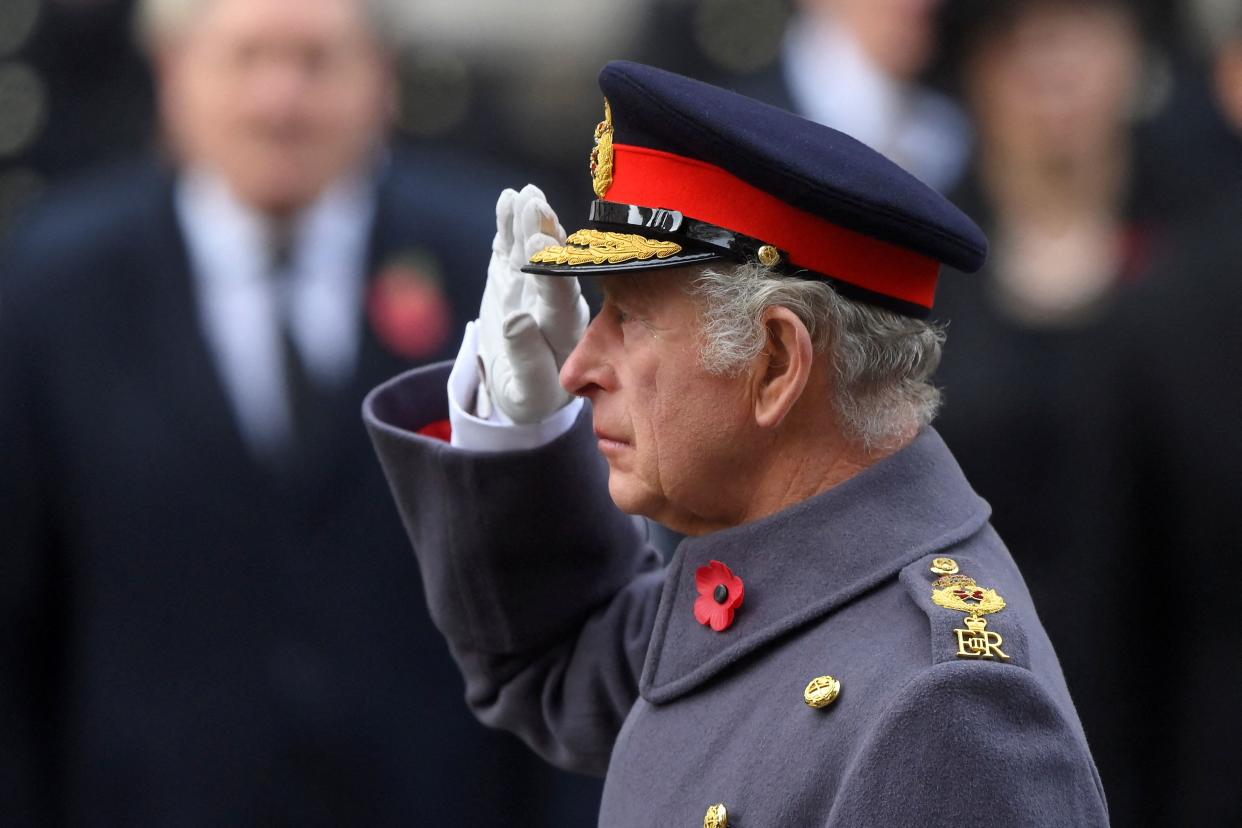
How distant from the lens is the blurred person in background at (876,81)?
17.6 feet

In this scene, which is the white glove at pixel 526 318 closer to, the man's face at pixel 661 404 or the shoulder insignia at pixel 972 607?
the man's face at pixel 661 404

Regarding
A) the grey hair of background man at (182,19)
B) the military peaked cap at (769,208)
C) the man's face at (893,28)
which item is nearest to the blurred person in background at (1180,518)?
the man's face at (893,28)

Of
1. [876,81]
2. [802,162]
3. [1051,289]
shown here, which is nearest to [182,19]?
[876,81]

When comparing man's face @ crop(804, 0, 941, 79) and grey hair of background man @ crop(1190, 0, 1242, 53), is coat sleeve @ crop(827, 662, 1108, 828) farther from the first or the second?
grey hair of background man @ crop(1190, 0, 1242, 53)

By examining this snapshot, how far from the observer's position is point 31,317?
5.07m

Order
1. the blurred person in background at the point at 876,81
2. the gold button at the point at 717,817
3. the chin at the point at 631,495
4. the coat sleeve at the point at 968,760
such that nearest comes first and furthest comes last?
the coat sleeve at the point at 968,760 < the gold button at the point at 717,817 < the chin at the point at 631,495 < the blurred person in background at the point at 876,81

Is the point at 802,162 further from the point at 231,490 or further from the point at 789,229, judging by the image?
the point at 231,490

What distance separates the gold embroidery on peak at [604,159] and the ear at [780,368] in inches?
14.3

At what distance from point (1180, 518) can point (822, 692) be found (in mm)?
3128

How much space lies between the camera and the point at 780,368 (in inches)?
95.1

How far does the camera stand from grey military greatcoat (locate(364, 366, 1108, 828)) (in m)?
2.11

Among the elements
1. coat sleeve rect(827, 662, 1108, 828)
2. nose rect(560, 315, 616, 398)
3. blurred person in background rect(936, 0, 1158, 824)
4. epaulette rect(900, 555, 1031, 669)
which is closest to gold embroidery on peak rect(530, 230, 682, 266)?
nose rect(560, 315, 616, 398)

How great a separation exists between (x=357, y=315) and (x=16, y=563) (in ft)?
3.81

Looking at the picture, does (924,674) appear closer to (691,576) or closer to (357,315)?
(691,576)
